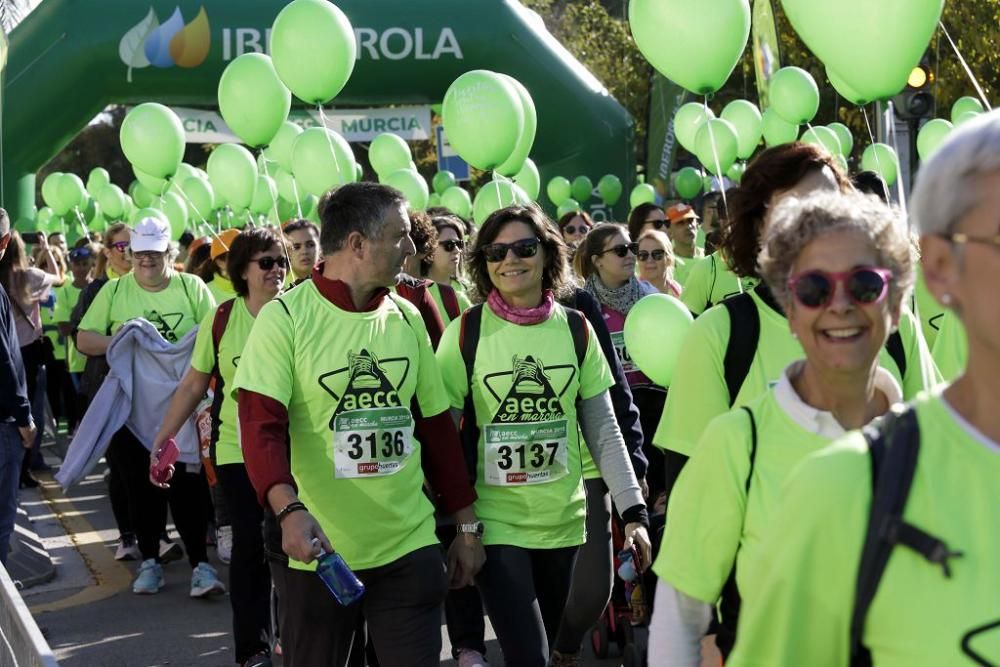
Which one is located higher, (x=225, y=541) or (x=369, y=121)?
(x=369, y=121)

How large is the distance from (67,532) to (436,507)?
19.8ft

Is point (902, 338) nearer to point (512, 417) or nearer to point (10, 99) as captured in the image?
point (512, 417)

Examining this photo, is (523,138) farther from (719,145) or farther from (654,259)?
(719,145)

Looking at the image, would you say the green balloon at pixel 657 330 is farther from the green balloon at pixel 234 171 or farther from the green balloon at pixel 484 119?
the green balloon at pixel 234 171

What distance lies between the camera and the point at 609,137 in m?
19.1

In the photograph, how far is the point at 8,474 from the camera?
252 inches

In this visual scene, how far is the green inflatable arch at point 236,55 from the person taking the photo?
57.3 feet

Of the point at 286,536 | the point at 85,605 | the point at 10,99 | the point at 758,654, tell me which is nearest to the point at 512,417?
the point at 286,536

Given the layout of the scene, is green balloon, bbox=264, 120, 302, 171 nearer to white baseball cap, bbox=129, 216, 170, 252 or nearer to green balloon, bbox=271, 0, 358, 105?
white baseball cap, bbox=129, 216, 170, 252

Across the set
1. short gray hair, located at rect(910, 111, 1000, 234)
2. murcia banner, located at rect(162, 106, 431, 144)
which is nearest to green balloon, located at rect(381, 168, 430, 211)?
short gray hair, located at rect(910, 111, 1000, 234)

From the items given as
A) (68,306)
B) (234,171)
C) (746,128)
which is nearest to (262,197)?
(68,306)

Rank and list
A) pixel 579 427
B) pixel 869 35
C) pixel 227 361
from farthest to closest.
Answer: pixel 227 361
pixel 579 427
pixel 869 35

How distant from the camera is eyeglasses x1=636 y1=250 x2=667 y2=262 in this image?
8.16 meters

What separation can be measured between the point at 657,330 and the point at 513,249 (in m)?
0.88
